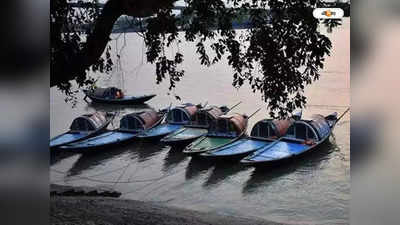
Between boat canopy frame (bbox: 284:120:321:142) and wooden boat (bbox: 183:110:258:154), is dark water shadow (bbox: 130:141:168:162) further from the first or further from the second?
boat canopy frame (bbox: 284:120:321:142)

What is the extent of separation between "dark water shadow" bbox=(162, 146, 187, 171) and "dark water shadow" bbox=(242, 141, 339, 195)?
306 millimetres

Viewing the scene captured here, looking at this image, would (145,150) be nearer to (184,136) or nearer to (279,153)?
(184,136)

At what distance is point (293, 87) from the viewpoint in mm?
2123

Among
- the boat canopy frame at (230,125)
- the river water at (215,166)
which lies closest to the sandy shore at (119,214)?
the river water at (215,166)

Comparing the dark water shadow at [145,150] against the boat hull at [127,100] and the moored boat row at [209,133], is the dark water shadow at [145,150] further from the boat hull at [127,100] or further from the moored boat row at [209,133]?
the boat hull at [127,100]

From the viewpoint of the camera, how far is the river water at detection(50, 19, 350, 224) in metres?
2.03

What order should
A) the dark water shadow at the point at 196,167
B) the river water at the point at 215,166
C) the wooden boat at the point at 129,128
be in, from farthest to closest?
the wooden boat at the point at 129,128 → the dark water shadow at the point at 196,167 → the river water at the point at 215,166

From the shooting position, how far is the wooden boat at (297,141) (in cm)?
204

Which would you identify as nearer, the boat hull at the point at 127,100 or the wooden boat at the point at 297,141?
the wooden boat at the point at 297,141

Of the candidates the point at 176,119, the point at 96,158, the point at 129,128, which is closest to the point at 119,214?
the point at 96,158

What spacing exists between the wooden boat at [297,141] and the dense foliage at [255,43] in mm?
84

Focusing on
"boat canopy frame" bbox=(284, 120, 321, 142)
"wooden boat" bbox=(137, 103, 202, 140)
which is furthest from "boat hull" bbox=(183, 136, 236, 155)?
"boat canopy frame" bbox=(284, 120, 321, 142)
